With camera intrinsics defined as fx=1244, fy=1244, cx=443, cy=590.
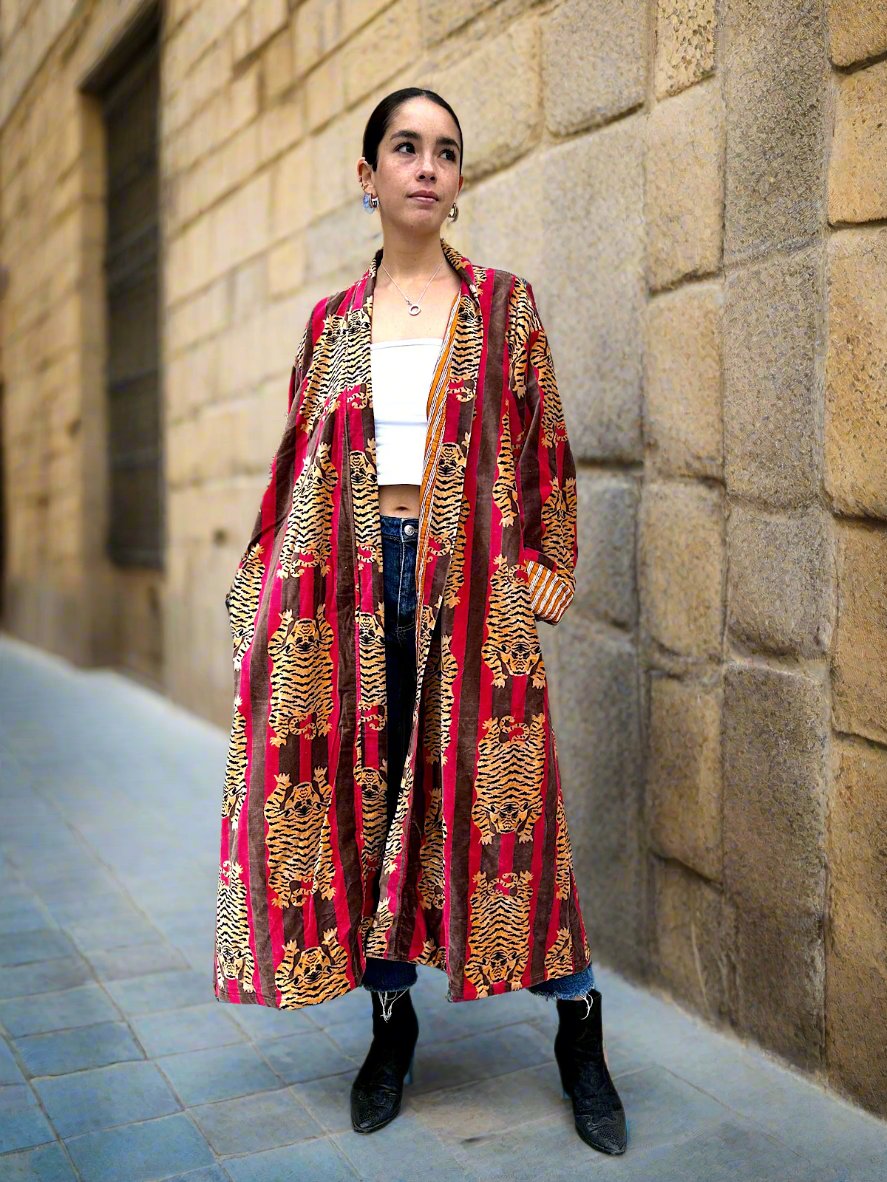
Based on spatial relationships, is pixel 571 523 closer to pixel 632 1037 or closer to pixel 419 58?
pixel 632 1037

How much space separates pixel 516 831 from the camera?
2.21 meters

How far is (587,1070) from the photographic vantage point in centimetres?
233

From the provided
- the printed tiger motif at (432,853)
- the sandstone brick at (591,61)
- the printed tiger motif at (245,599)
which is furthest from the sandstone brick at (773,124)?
the printed tiger motif at (432,853)

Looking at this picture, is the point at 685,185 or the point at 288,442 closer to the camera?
the point at 288,442

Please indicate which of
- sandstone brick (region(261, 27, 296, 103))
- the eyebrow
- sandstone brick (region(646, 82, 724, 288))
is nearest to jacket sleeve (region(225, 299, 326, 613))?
the eyebrow

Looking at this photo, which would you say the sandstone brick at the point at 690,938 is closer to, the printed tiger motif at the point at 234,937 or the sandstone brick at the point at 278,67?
the printed tiger motif at the point at 234,937

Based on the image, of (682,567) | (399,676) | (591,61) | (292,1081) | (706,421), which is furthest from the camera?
(591,61)

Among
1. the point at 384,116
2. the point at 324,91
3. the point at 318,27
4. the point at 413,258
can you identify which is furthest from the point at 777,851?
the point at 318,27

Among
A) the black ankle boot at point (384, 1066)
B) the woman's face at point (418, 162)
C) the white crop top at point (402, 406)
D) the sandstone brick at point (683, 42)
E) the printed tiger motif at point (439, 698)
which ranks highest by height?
the sandstone brick at point (683, 42)

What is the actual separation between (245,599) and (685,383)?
1.08 metres

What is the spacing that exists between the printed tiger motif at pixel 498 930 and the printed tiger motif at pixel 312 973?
25 cm

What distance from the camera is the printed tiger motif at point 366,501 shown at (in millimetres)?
2230

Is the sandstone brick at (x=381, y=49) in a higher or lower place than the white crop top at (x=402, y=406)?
higher

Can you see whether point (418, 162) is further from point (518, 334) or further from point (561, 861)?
point (561, 861)
